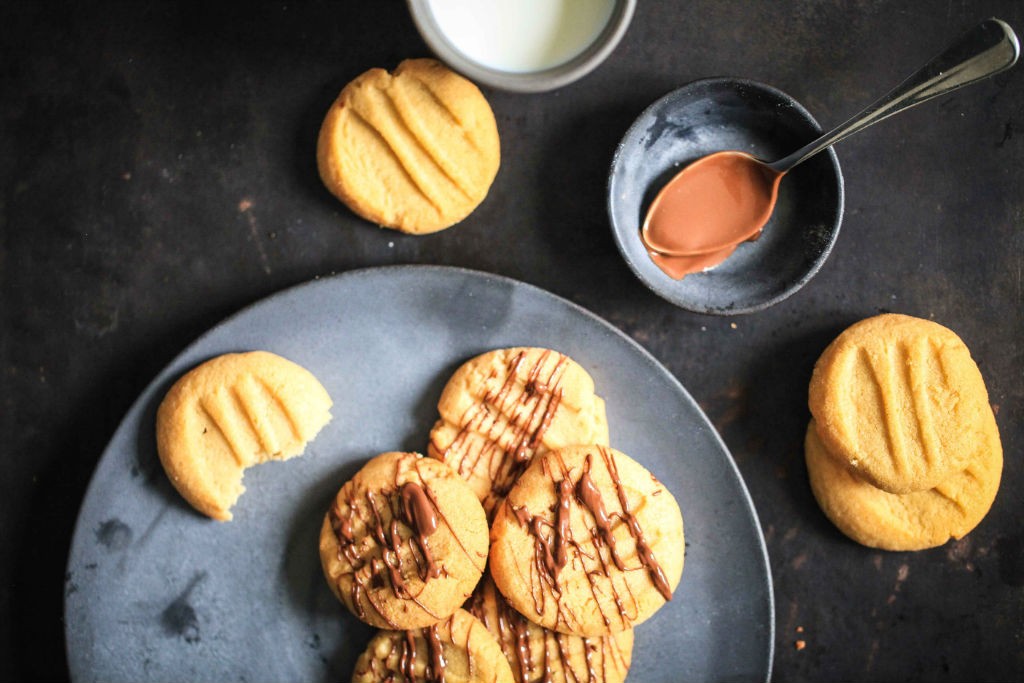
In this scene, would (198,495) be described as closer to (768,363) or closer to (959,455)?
(768,363)

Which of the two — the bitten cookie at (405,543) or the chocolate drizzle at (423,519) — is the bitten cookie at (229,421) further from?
the chocolate drizzle at (423,519)

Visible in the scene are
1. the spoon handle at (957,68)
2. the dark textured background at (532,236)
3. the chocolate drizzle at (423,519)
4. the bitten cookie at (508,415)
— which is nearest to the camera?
the spoon handle at (957,68)

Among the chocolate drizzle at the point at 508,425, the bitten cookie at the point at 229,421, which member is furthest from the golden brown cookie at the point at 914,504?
the bitten cookie at the point at 229,421

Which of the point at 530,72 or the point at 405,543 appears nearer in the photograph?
the point at 530,72

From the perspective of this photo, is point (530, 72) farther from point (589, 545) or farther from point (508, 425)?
point (589, 545)

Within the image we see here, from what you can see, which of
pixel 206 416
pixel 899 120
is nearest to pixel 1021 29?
pixel 899 120

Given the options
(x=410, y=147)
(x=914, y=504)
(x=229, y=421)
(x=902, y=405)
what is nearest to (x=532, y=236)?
(x=410, y=147)
